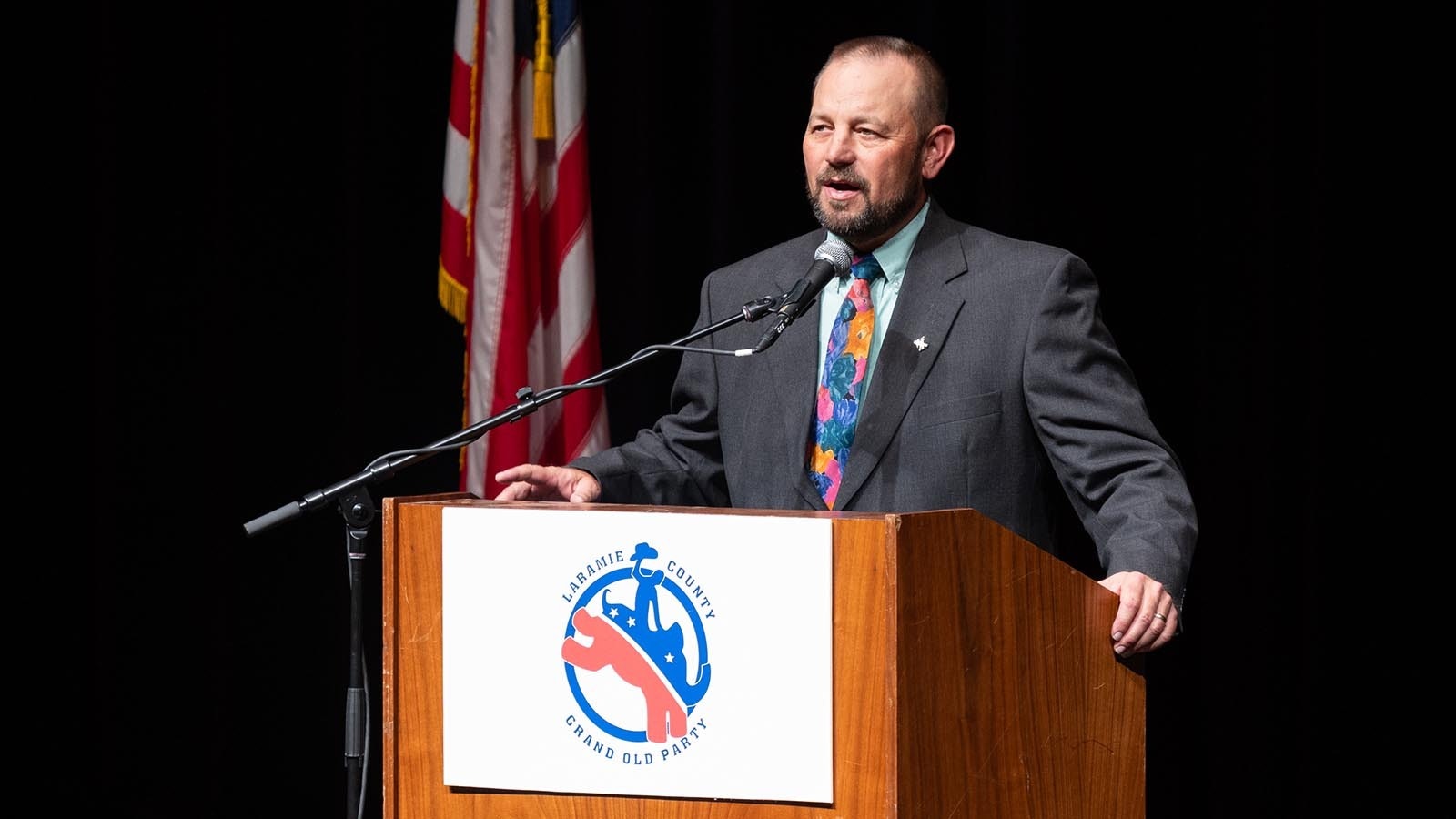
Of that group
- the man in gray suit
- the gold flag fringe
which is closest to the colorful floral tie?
the man in gray suit

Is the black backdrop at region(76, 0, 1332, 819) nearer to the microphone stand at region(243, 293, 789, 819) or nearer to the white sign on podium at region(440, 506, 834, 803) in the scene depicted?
the microphone stand at region(243, 293, 789, 819)

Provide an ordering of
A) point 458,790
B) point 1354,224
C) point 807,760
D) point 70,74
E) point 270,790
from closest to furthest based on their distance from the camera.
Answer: point 807,760 → point 458,790 → point 1354,224 → point 70,74 → point 270,790

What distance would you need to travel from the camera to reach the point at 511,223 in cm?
346

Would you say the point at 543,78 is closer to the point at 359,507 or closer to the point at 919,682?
the point at 359,507

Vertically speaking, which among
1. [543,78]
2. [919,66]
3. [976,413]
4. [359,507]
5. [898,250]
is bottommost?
[359,507]

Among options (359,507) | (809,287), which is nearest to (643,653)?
(359,507)

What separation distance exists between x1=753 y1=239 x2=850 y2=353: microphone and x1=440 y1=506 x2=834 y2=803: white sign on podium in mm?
327

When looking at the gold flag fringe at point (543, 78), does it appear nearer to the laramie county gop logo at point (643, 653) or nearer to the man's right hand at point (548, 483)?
the man's right hand at point (548, 483)

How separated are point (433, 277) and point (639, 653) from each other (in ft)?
7.94

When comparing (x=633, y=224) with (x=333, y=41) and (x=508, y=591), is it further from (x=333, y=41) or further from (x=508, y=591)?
(x=508, y=591)

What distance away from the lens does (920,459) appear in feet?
7.14

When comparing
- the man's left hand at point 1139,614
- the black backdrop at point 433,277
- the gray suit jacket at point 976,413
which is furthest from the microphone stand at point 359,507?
the black backdrop at point 433,277

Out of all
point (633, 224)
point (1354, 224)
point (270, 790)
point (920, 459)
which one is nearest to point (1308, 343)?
point (1354, 224)

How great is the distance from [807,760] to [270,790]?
8.27ft
